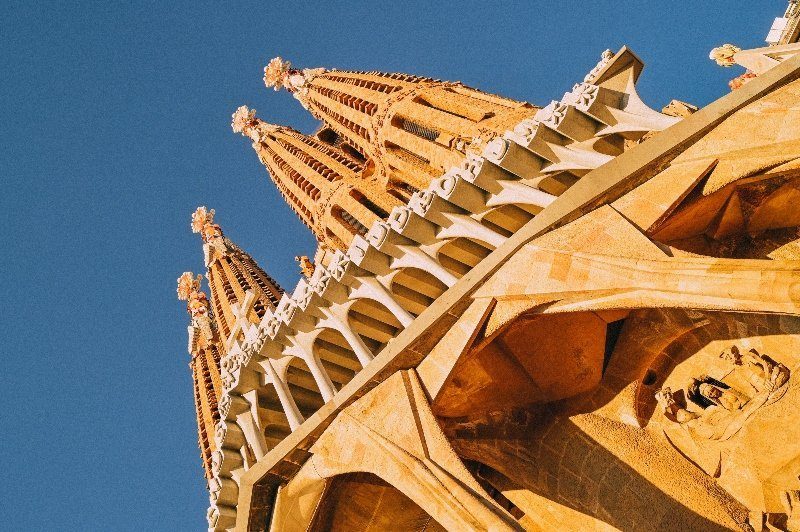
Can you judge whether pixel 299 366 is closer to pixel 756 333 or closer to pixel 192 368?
pixel 756 333

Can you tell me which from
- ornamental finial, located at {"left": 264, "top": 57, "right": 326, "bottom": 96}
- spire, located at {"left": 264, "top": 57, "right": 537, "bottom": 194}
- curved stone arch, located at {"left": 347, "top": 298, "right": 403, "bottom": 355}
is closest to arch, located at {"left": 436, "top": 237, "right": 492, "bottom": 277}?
curved stone arch, located at {"left": 347, "top": 298, "right": 403, "bottom": 355}

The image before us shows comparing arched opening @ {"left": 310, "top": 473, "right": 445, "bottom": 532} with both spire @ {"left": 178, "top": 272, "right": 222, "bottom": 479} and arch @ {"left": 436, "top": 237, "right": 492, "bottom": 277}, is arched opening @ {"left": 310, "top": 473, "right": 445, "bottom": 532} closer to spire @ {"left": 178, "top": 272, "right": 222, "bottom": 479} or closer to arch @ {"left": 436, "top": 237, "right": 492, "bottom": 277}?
arch @ {"left": 436, "top": 237, "right": 492, "bottom": 277}

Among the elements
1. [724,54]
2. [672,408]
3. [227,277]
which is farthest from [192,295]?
[672,408]

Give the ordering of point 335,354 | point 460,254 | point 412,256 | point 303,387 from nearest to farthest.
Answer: point 412,256
point 460,254
point 335,354
point 303,387

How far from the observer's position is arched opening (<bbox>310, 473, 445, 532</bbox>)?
31.2 feet

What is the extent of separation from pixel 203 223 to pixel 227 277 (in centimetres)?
711

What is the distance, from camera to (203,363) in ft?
117

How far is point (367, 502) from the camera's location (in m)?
9.62

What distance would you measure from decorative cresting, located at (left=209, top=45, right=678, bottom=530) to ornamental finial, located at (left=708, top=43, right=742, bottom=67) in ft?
28.8

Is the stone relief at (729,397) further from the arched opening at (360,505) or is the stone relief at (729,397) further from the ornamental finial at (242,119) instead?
the ornamental finial at (242,119)

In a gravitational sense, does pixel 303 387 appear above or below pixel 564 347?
above

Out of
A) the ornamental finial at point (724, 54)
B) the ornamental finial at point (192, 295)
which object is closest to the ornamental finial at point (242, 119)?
the ornamental finial at point (192, 295)

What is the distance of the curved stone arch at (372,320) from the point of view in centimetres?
1053

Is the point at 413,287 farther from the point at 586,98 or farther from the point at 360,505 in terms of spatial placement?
the point at 586,98
